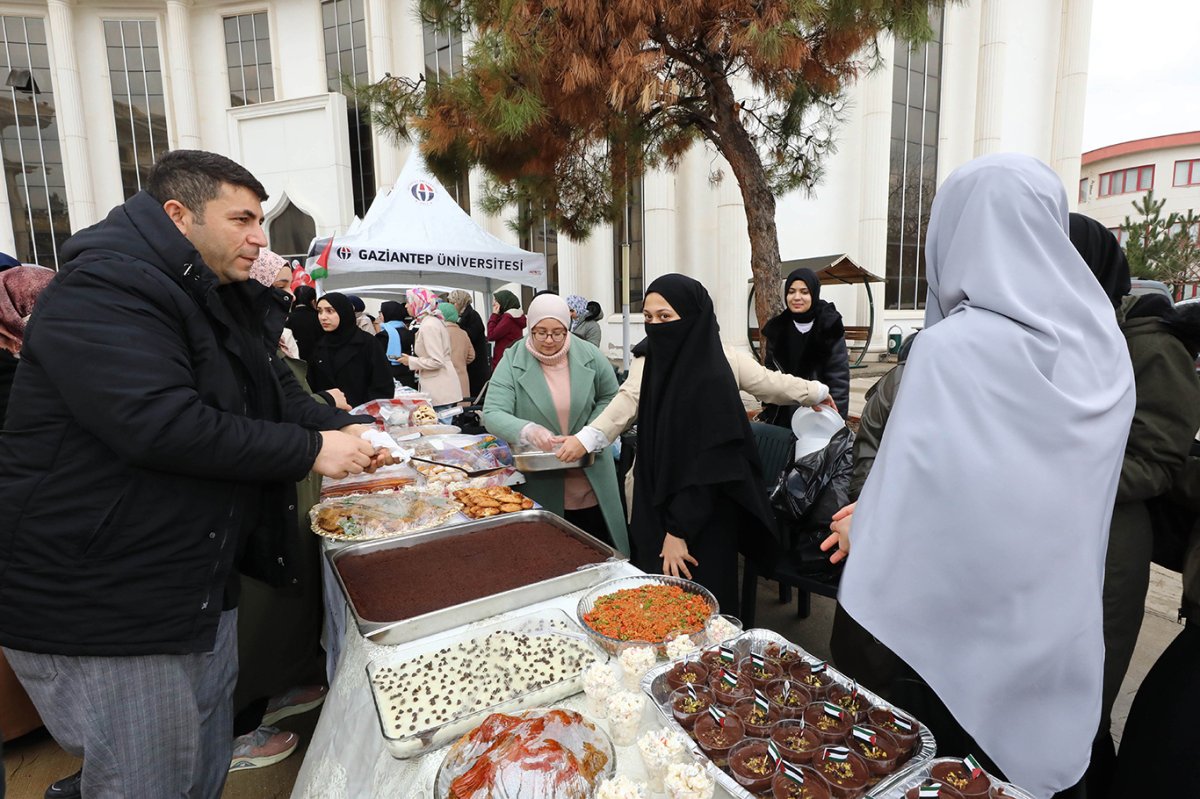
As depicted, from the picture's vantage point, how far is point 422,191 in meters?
6.55

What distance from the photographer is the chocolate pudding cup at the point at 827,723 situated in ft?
3.42

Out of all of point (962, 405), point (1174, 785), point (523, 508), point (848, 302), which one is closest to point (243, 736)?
point (523, 508)

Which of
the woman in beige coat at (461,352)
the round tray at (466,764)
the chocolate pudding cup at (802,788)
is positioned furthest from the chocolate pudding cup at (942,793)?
the woman in beige coat at (461,352)

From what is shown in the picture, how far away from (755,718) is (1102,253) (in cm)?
142

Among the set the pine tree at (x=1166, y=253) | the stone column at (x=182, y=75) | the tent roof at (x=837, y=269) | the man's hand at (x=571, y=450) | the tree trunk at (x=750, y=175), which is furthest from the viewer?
the pine tree at (x=1166, y=253)

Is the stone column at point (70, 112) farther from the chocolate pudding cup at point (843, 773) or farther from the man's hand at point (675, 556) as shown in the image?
the chocolate pudding cup at point (843, 773)

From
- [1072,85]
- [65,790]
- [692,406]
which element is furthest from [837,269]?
[65,790]

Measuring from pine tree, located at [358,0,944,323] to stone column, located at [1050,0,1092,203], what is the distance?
13.1 metres

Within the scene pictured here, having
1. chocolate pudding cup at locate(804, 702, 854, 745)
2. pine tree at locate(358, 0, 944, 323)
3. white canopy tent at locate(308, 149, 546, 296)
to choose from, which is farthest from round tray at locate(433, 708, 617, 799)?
white canopy tent at locate(308, 149, 546, 296)

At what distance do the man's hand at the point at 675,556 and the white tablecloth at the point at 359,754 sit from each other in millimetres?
607

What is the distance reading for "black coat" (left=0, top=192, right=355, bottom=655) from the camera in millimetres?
1146

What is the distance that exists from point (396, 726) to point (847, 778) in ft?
2.56

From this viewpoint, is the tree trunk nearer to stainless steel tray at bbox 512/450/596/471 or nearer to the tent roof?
stainless steel tray at bbox 512/450/596/471

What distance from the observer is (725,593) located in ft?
7.34
